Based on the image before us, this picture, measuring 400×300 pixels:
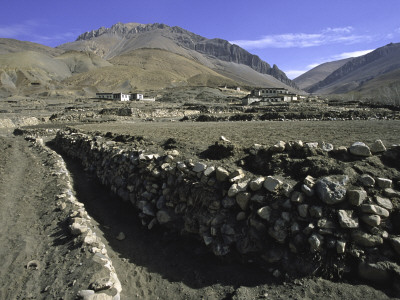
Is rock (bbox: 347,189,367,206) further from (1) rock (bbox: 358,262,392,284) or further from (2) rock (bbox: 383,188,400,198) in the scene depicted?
(1) rock (bbox: 358,262,392,284)

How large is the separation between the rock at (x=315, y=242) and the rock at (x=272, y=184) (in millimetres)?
926

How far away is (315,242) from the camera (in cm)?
372

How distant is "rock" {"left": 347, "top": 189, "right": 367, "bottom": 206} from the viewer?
380cm

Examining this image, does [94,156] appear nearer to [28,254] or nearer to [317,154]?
[28,254]

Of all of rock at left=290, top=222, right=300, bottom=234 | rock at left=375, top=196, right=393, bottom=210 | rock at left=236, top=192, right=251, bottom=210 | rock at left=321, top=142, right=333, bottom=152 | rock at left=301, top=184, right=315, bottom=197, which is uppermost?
rock at left=321, top=142, right=333, bottom=152

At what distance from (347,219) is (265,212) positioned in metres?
1.16

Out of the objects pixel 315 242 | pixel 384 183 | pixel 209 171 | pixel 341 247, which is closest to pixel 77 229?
pixel 209 171

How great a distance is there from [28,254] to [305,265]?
502 cm

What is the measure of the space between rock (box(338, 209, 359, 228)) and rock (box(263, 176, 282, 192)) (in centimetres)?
98

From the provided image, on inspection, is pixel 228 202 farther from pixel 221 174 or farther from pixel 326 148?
pixel 326 148

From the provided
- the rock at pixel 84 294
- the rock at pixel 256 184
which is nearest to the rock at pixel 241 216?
the rock at pixel 256 184

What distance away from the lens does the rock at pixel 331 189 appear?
391 cm

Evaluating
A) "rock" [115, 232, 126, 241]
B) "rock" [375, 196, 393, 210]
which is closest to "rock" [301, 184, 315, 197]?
"rock" [375, 196, 393, 210]

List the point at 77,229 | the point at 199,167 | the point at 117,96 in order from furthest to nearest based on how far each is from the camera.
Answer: the point at 117,96
the point at 199,167
the point at 77,229
